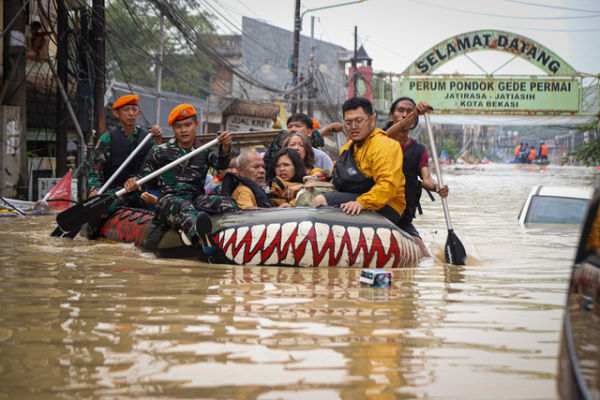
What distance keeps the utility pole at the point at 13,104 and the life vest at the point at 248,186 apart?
7209mm

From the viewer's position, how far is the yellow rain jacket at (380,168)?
20.0 ft

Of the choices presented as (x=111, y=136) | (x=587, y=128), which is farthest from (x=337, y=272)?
(x=587, y=128)

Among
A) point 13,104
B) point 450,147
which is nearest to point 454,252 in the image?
point 13,104

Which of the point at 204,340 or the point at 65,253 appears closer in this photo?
the point at 204,340

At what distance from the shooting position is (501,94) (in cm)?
2592

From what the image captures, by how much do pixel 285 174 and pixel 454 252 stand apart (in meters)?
1.80

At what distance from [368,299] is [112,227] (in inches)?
167

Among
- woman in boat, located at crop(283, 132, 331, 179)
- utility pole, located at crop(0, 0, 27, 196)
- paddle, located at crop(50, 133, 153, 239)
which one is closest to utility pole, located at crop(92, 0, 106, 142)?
utility pole, located at crop(0, 0, 27, 196)

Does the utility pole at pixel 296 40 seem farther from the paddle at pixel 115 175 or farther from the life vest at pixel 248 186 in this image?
A: the life vest at pixel 248 186

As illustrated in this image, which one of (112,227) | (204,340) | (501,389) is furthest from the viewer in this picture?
(112,227)

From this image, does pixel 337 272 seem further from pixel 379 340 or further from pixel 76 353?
pixel 76 353

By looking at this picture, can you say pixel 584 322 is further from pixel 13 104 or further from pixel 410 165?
pixel 13 104

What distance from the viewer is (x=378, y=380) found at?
2707 millimetres

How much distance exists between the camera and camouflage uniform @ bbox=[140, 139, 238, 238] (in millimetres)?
6554
